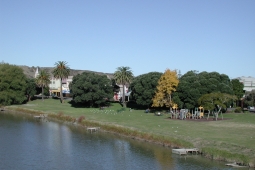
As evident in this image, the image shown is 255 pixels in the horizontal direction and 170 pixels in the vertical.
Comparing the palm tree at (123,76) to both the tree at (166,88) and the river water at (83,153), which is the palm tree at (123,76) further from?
the river water at (83,153)

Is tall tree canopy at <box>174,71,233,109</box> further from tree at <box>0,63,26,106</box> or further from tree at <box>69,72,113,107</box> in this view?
tree at <box>0,63,26,106</box>

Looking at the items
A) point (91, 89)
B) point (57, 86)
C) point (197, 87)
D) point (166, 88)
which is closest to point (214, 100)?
point (197, 87)

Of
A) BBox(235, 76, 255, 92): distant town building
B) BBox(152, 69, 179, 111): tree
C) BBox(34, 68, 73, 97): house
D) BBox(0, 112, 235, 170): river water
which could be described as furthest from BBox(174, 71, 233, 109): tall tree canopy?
BBox(34, 68, 73, 97): house

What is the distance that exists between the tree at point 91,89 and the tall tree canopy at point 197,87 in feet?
86.7

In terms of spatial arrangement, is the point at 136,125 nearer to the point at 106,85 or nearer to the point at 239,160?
the point at 239,160

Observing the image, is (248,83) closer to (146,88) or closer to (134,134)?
(146,88)

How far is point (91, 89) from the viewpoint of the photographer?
101750 millimetres

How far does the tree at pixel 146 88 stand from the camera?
306ft

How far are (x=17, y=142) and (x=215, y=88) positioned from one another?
4770 centimetres

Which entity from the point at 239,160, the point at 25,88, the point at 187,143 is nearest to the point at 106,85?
the point at 25,88

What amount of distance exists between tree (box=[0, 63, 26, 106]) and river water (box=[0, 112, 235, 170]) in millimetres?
50096

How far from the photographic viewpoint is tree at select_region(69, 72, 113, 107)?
10081 centimetres

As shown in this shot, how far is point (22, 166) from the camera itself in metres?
36.9

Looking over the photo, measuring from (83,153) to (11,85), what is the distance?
2940 inches
